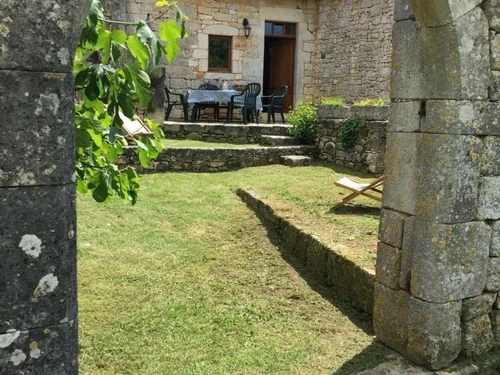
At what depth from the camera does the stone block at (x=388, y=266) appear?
11.9ft

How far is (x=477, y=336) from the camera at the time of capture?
3.53 metres

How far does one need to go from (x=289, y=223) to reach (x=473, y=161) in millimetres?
3030

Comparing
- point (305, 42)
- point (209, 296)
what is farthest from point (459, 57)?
point (305, 42)

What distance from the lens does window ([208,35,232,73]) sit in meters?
15.2

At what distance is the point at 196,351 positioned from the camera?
3861 mm

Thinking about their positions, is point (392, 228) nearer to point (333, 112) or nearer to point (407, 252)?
point (407, 252)

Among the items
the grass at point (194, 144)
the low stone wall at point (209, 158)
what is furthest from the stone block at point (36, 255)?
the grass at point (194, 144)

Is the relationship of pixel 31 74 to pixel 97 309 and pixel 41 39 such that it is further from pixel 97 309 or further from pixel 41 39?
pixel 97 309

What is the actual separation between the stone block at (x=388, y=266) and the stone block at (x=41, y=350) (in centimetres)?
243

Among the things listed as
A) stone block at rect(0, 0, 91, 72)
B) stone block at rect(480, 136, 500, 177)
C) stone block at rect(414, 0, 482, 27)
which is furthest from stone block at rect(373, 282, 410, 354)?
stone block at rect(0, 0, 91, 72)

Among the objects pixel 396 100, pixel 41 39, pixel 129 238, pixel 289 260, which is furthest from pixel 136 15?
pixel 41 39

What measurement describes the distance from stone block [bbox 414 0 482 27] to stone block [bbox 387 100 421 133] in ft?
1.68

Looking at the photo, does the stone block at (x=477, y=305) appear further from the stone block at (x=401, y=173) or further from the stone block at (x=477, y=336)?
the stone block at (x=401, y=173)

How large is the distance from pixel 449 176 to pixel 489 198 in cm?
39
